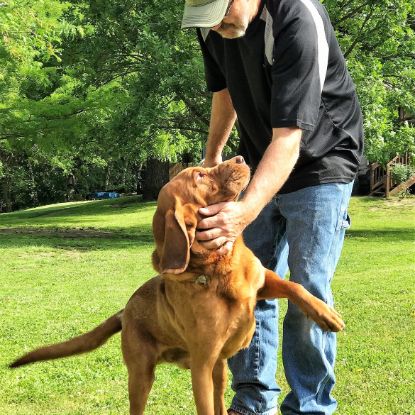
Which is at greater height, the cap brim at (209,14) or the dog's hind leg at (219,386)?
the cap brim at (209,14)

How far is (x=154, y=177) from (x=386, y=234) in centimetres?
1342

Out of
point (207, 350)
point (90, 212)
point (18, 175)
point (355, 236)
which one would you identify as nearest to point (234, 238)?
point (207, 350)

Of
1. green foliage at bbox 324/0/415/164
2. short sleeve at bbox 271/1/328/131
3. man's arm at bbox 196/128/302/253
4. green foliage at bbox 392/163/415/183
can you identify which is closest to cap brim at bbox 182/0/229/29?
short sleeve at bbox 271/1/328/131

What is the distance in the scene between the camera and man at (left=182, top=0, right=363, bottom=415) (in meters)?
3.29

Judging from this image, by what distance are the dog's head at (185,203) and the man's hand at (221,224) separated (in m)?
0.05

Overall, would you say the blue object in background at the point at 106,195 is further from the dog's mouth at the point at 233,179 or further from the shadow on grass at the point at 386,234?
the dog's mouth at the point at 233,179

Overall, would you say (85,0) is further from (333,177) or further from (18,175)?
(18,175)

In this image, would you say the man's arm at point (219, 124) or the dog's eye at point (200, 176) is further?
the man's arm at point (219, 124)

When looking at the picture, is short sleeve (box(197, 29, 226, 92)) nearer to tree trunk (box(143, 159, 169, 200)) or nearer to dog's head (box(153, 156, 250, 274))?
dog's head (box(153, 156, 250, 274))

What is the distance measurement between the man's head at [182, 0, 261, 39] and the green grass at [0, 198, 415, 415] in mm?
2574

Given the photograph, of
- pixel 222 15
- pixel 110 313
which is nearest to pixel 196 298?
pixel 222 15

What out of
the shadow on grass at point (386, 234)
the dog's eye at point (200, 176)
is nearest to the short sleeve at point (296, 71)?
the dog's eye at point (200, 176)

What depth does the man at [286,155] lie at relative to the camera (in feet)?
10.8

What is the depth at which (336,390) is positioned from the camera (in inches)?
197
